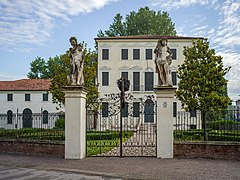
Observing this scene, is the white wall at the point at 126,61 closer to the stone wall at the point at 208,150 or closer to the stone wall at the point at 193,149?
the stone wall at the point at 193,149

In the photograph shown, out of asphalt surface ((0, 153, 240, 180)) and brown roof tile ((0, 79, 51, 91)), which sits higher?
brown roof tile ((0, 79, 51, 91))

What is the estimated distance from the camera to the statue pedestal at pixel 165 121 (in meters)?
11.0

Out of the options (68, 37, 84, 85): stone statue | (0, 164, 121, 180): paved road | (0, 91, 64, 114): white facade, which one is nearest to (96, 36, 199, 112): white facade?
(0, 91, 64, 114): white facade

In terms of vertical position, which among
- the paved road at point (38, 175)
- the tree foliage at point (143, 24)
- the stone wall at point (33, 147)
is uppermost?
the tree foliage at point (143, 24)

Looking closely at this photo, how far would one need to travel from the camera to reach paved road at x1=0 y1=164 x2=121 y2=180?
7.99m

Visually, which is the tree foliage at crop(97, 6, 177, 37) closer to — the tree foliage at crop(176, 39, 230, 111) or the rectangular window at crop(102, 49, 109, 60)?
the rectangular window at crop(102, 49, 109, 60)

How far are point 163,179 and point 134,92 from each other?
28245mm

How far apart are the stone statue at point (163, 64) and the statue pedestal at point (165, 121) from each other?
317mm

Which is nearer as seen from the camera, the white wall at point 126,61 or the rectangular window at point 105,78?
the white wall at point 126,61

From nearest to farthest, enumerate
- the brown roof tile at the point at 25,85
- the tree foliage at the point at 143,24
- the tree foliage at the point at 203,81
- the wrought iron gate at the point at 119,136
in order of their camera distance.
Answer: the wrought iron gate at the point at 119,136, the tree foliage at the point at 203,81, the brown roof tile at the point at 25,85, the tree foliage at the point at 143,24

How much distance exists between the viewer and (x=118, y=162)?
10.3 meters

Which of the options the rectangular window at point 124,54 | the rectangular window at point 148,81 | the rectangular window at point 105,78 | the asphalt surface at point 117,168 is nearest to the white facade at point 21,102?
the rectangular window at point 105,78

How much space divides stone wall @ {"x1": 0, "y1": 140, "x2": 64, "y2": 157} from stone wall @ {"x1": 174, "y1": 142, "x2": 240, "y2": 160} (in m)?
4.65

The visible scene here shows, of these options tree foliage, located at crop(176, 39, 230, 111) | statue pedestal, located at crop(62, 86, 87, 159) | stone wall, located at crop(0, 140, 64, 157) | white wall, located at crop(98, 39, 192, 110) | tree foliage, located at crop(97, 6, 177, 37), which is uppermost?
tree foliage, located at crop(97, 6, 177, 37)
